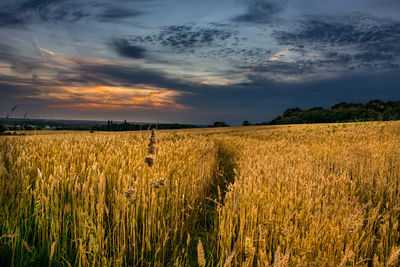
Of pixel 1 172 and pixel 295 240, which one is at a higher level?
pixel 1 172

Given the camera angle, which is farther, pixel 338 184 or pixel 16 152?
pixel 16 152

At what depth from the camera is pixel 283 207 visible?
2.53 meters

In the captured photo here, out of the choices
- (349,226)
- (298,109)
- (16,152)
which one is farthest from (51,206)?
(298,109)

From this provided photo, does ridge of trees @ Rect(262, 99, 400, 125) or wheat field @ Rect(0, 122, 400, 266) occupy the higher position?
ridge of trees @ Rect(262, 99, 400, 125)

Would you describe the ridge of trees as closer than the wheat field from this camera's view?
No

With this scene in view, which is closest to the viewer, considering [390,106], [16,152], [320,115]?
[16,152]

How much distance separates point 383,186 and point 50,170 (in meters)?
4.58

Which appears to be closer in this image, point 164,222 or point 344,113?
point 164,222

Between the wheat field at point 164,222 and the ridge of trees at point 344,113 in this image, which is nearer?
the wheat field at point 164,222

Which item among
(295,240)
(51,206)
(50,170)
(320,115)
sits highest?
(320,115)

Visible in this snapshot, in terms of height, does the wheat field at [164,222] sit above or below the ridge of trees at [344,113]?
below

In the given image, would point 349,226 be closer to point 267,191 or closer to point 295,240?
point 295,240

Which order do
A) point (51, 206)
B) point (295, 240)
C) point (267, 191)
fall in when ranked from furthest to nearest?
point (267, 191), point (51, 206), point (295, 240)

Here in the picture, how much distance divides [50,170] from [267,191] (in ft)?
8.84
